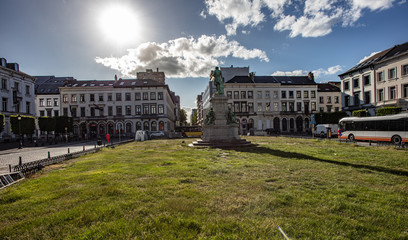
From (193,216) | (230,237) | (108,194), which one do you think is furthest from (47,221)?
(230,237)

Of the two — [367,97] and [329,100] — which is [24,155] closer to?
[367,97]

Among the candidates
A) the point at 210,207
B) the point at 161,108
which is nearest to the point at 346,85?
the point at 161,108

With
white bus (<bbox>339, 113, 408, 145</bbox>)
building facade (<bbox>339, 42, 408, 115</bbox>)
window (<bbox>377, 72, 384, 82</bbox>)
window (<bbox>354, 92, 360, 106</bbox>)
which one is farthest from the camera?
window (<bbox>354, 92, 360, 106</bbox>)

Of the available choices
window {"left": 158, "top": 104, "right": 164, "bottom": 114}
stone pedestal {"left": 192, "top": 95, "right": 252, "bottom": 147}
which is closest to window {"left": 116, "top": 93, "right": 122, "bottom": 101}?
window {"left": 158, "top": 104, "right": 164, "bottom": 114}

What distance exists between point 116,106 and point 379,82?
2198 inches

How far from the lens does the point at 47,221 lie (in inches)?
147

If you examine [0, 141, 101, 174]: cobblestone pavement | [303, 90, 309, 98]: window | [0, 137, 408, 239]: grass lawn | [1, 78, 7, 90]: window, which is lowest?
[0, 141, 101, 174]: cobblestone pavement

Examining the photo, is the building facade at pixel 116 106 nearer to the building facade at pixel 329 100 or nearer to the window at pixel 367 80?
the window at pixel 367 80

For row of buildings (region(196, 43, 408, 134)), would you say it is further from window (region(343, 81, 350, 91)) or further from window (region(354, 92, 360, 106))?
window (region(354, 92, 360, 106))

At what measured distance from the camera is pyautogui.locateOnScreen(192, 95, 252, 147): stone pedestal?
56.2 feet

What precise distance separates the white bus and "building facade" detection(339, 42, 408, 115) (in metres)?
13.4

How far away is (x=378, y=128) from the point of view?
20.8 m

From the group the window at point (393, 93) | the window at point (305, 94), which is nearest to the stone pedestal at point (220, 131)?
the window at point (393, 93)

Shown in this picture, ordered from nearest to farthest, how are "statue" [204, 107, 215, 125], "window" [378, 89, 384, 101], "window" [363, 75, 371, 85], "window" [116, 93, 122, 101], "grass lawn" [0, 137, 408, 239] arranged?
"grass lawn" [0, 137, 408, 239], "statue" [204, 107, 215, 125], "window" [378, 89, 384, 101], "window" [363, 75, 371, 85], "window" [116, 93, 122, 101]
